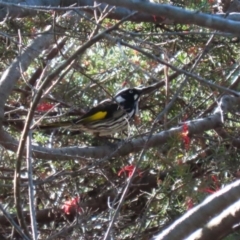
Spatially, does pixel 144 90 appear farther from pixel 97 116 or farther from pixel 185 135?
pixel 185 135

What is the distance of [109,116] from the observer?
491cm

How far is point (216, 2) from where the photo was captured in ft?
15.1

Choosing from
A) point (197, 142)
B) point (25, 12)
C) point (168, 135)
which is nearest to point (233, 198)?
point (168, 135)

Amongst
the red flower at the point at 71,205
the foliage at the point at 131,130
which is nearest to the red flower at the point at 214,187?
the foliage at the point at 131,130

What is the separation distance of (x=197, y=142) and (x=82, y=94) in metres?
0.86

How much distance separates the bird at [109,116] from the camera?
447 centimetres

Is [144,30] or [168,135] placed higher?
[144,30]

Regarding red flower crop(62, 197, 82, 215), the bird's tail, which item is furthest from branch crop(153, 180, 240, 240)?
the bird's tail

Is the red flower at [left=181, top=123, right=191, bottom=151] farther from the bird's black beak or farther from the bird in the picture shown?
the bird's black beak

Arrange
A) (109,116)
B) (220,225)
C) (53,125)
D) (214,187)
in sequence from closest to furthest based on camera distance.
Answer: (220,225) → (214,187) → (53,125) → (109,116)

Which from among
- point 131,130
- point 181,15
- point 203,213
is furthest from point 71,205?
point 203,213

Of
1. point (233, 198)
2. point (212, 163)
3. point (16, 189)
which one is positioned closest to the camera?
point (233, 198)

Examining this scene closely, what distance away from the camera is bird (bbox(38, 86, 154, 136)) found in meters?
4.47

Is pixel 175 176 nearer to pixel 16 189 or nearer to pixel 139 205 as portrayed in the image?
pixel 139 205
